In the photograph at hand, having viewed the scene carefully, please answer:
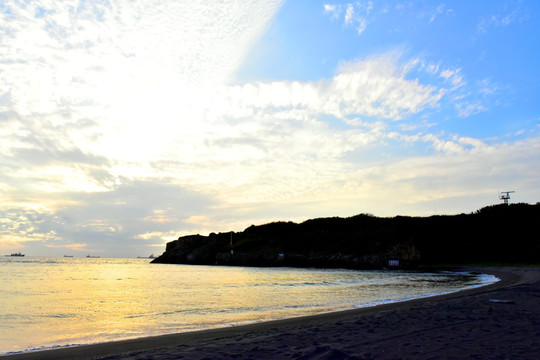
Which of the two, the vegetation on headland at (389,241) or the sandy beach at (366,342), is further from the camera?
the vegetation on headland at (389,241)

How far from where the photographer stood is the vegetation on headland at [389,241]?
3088 inches

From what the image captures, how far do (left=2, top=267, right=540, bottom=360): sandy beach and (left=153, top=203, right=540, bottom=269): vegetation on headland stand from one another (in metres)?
67.7

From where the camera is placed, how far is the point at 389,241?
9294 cm

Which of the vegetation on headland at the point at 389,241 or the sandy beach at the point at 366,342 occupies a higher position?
the vegetation on headland at the point at 389,241

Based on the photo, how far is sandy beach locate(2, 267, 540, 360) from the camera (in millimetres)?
7832

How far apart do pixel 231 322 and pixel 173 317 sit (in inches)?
129

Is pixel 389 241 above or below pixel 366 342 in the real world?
above

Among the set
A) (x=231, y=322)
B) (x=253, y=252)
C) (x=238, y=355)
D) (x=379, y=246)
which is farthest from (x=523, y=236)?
(x=238, y=355)

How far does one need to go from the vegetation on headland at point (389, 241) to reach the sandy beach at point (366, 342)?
2666 inches

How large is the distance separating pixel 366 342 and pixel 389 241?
89.3 m

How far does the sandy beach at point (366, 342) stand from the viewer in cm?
783

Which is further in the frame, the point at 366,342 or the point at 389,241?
the point at 389,241

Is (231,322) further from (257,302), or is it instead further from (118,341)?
(257,302)

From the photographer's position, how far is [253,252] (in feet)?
396
